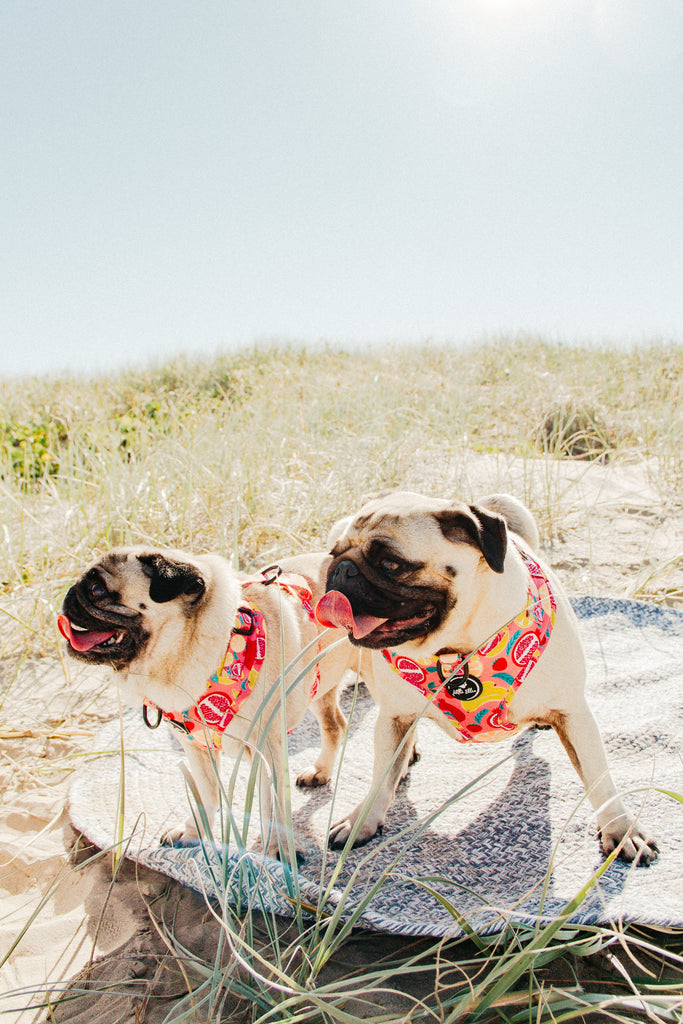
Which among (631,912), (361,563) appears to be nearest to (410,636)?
(361,563)

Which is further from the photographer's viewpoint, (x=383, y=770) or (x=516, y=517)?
(x=516, y=517)

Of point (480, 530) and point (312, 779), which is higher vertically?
point (480, 530)

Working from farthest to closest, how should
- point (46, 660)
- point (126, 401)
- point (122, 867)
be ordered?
1. point (126, 401)
2. point (46, 660)
3. point (122, 867)

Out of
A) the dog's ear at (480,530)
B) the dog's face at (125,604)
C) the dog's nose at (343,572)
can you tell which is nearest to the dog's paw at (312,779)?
the dog's face at (125,604)

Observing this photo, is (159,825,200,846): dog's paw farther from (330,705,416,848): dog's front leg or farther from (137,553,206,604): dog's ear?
(137,553,206,604): dog's ear

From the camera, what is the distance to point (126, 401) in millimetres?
13070

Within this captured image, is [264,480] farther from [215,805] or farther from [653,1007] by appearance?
[653,1007]

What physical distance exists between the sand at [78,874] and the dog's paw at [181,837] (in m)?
0.15

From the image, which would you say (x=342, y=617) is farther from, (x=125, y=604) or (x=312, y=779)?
(x=312, y=779)

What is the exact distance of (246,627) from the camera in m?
2.36

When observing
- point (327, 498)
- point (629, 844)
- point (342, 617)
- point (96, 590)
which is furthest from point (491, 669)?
point (327, 498)

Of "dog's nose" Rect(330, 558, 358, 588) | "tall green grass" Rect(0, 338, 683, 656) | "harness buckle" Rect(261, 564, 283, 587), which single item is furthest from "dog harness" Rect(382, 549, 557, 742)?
"tall green grass" Rect(0, 338, 683, 656)

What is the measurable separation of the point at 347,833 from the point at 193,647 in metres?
0.97

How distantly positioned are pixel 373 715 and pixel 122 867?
1555 mm
